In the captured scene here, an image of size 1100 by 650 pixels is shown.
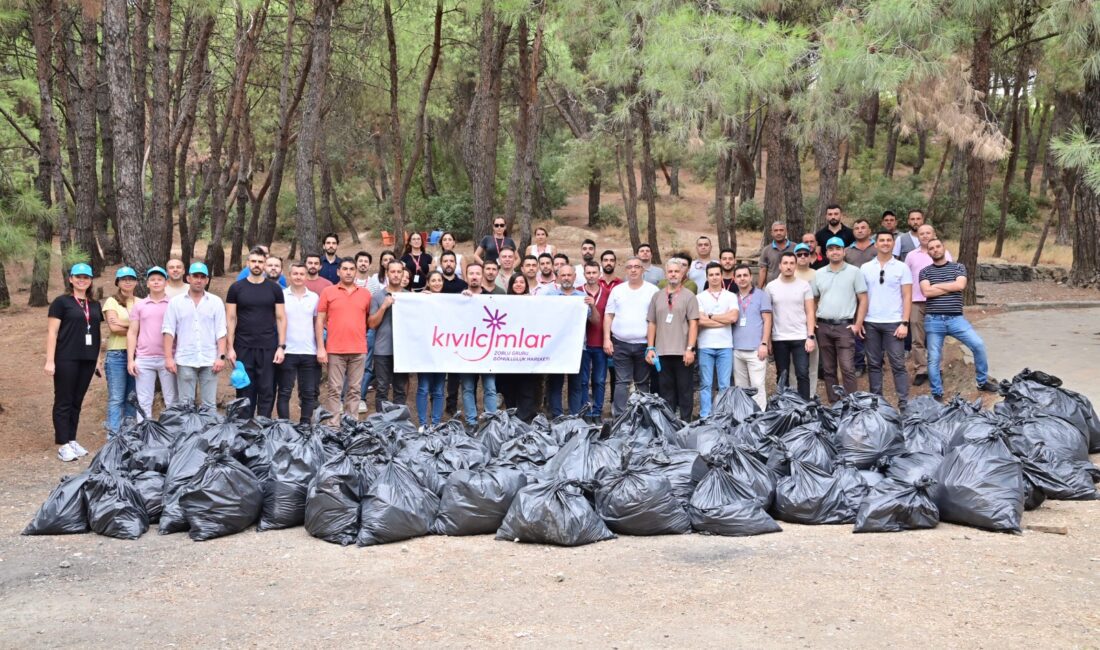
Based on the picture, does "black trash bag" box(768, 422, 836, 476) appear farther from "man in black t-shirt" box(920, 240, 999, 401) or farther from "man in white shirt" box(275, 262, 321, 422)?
"man in white shirt" box(275, 262, 321, 422)

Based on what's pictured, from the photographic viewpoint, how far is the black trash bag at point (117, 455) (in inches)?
288

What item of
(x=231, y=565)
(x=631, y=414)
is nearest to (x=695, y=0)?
(x=631, y=414)

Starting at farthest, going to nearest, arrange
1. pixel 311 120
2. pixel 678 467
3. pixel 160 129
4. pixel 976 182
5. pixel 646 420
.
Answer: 1. pixel 311 120
2. pixel 976 182
3. pixel 160 129
4. pixel 646 420
5. pixel 678 467

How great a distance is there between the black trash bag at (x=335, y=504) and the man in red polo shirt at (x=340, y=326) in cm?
336

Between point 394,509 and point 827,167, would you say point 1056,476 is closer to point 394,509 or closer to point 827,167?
point 394,509

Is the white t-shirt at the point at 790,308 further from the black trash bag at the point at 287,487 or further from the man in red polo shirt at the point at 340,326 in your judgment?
the black trash bag at the point at 287,487

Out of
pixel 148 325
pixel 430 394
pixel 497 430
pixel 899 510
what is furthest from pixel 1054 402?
pixel 148 325

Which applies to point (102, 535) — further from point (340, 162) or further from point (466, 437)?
point (340, 162)

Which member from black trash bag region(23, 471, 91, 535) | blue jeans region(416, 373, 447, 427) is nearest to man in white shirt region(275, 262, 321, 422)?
blue jeans region(416, 373, 447, 427)

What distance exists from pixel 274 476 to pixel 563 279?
14.7 ft

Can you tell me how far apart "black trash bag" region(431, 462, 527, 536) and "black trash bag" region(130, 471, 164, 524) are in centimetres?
198

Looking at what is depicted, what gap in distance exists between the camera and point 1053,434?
774cm

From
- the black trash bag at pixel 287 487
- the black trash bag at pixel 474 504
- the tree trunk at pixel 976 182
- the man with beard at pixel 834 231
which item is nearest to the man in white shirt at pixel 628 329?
the man with beard at pixel 834 231

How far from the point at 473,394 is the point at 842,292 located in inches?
154
